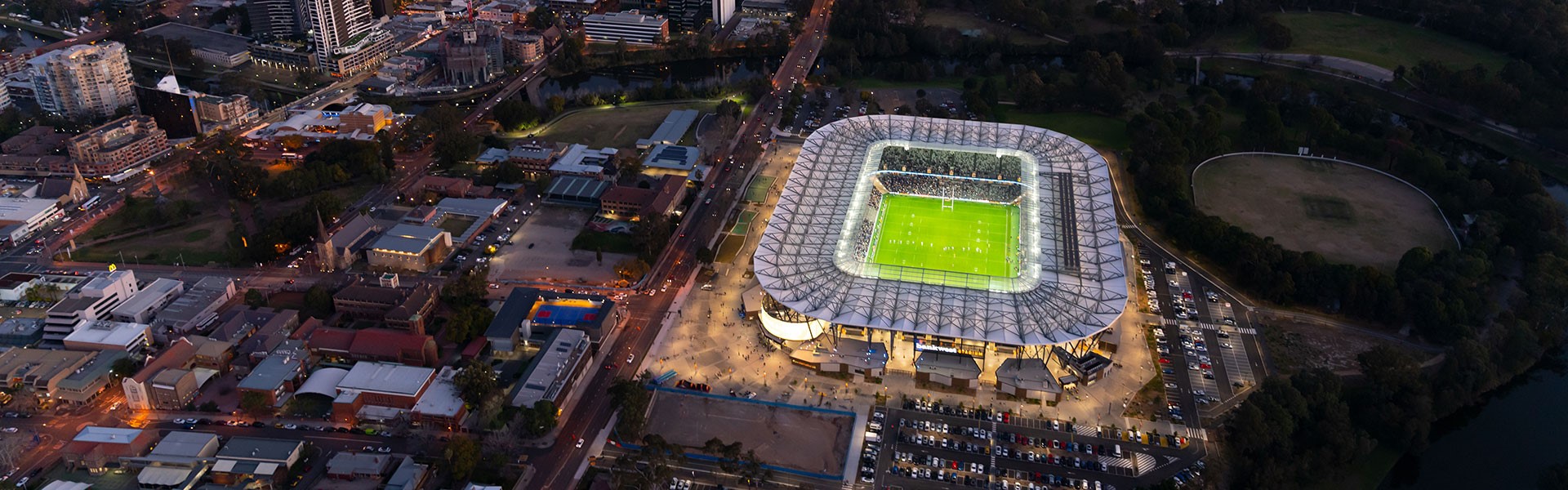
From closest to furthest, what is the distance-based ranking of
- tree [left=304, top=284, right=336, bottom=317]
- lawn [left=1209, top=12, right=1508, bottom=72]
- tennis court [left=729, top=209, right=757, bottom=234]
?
tree [left=304, top=284, right=336, bottom=317], tennis court [left=729, top=209, right=757, bottom=234], lawn [left=1209, top=12, right=1508, bottom=72]

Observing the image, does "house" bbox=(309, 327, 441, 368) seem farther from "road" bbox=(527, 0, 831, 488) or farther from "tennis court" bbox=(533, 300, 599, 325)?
"road" bbox=(527, 0, 831, 488)

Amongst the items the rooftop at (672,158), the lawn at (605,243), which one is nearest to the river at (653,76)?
the rooftop at (672,158)

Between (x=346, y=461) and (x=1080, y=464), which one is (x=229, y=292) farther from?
(x=1080, y=464)

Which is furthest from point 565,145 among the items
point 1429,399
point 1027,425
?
point 1429,399

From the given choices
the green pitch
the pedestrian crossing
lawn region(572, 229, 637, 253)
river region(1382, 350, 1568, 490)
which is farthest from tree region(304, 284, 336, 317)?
river region(1382, 350, 1568, 490)

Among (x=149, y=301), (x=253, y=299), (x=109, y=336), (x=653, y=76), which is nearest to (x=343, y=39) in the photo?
(x=653, y=76)
